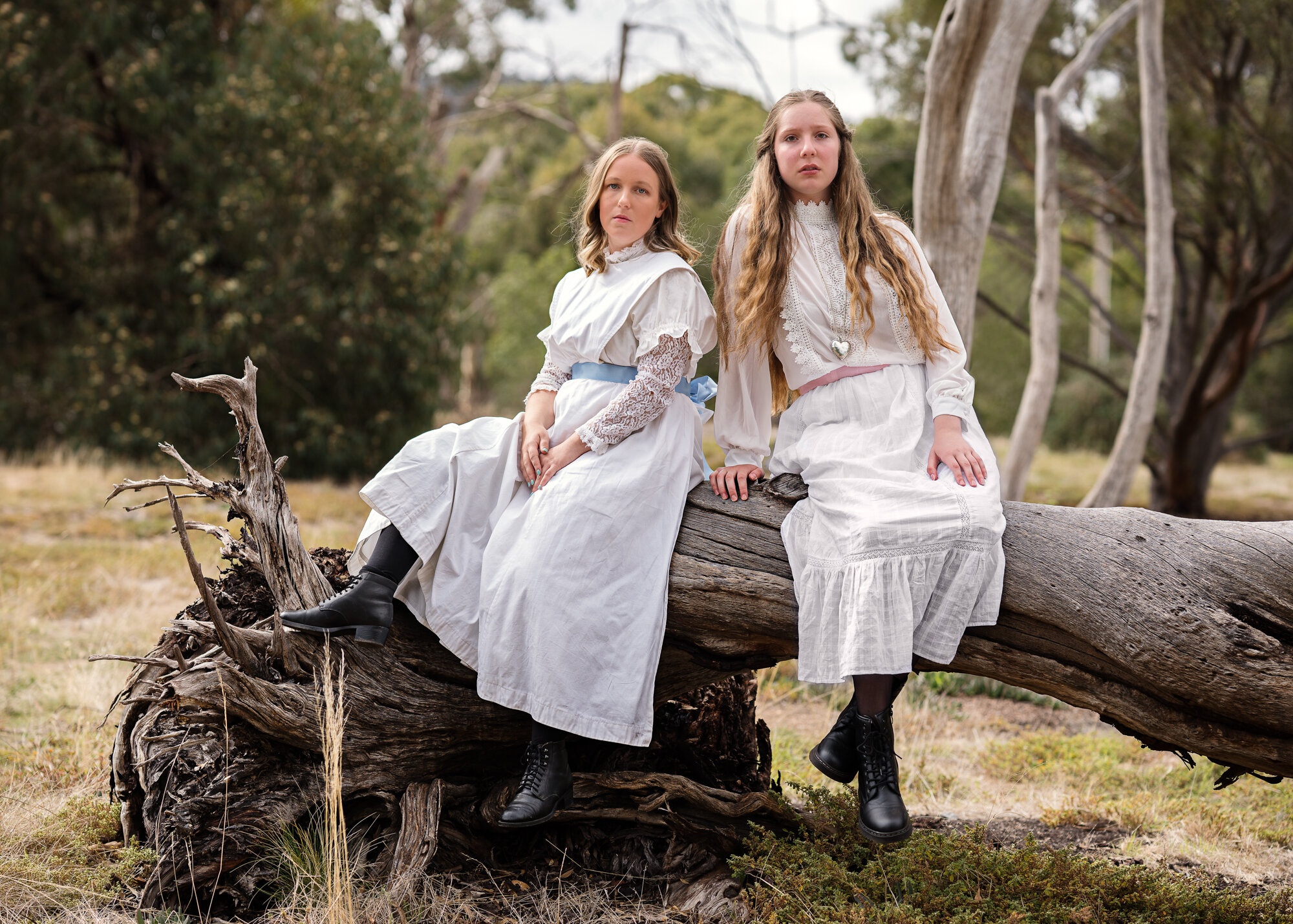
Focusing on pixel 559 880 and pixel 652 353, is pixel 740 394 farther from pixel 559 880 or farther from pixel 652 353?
pixel 559 880

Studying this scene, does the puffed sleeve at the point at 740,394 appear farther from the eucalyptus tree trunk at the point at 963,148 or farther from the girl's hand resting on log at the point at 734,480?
the eucalyptus tree trunk at the point at 963,148

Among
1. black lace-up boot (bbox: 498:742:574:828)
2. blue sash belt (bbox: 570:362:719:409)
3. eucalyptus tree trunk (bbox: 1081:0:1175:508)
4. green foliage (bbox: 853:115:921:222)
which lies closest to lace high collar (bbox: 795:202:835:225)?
blue sash belt (bbox: 570:362:719:409)

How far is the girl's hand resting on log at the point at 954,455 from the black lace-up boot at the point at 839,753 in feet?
2.26

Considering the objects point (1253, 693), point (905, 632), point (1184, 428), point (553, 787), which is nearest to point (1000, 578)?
point (905, 632)

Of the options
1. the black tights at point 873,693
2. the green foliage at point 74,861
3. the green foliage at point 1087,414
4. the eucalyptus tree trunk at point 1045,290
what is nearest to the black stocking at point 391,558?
the green foliage at point 74,861

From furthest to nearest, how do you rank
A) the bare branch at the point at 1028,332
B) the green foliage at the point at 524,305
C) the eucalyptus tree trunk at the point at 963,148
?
the green foliage at the point at 524,305 → the bare branch at the point at 1028,332 → the eucalyptus tree trunk at the point at 963,148

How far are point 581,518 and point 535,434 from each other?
0.36 meters

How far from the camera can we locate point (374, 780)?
9.14ft

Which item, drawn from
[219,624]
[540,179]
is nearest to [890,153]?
[219,624]

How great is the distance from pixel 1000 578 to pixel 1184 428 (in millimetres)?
9002

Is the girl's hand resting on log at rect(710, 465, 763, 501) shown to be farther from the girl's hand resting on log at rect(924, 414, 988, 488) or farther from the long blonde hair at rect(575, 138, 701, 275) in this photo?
the long blonde hair at rect(575, 138, 701, 275)

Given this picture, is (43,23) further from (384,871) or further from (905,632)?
(905,632)

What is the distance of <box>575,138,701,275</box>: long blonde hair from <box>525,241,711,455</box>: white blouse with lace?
0.67 feet

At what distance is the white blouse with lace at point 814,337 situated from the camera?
2.94 metres
